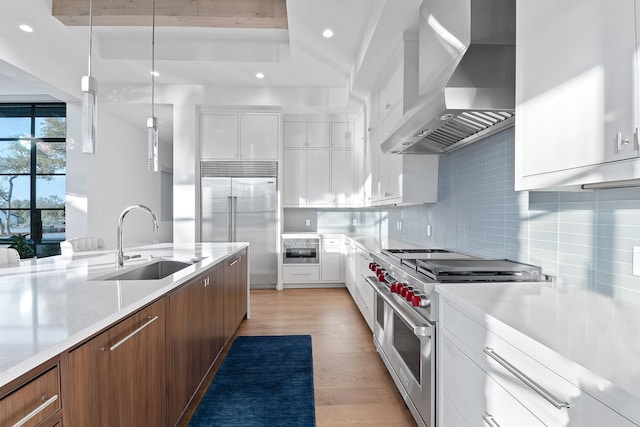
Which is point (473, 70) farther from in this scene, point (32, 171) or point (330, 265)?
point (32, 171)

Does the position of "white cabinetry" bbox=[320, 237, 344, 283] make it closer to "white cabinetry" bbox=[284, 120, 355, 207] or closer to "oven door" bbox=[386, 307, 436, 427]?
"white cabinetry" bbox=[284, 120, 355, 207]

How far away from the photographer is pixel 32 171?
573 centimetres

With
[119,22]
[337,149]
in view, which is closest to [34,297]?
[119,22]

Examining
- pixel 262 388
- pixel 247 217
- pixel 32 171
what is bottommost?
pixel 262 388

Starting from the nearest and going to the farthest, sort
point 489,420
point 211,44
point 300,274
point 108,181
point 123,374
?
point 489,420
point 123,374
point 211,44
point 300,274
point 108,181

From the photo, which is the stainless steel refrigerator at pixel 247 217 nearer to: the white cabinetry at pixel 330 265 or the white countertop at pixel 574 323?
the white cabinetry at pixel 330 265

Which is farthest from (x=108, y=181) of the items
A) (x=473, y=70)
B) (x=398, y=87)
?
(x=473, y=70)

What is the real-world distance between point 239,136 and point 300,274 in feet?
7.58

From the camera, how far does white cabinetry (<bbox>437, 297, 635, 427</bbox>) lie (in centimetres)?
79

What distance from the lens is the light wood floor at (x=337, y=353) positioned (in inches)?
82.3

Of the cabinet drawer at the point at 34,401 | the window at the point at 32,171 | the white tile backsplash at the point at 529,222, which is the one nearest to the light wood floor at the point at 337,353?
the white tile backsplash at the point at 529,222

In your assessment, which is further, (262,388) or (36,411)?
(262,388)

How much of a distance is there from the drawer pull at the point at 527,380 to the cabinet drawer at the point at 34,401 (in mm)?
1226

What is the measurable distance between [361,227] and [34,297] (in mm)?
4979
